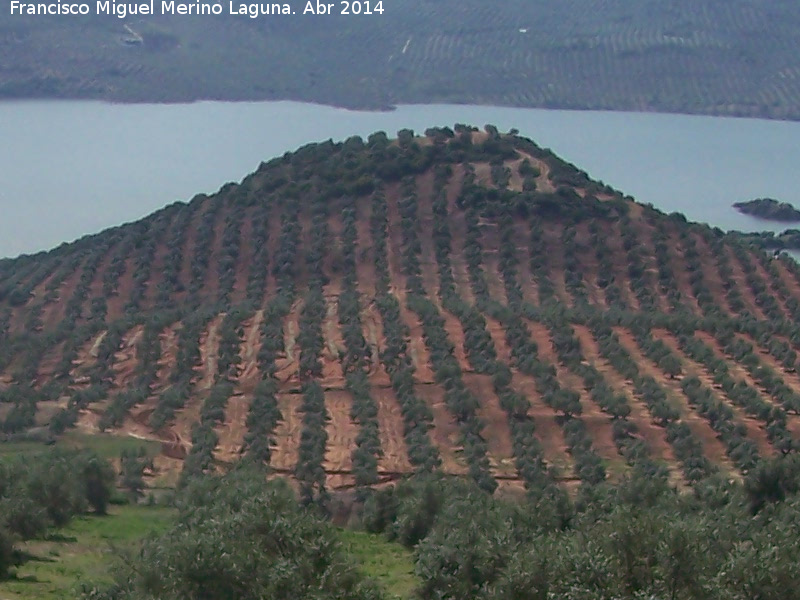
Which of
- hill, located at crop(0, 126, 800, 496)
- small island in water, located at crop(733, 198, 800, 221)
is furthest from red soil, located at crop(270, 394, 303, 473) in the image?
small island in water, located at crop(733, 198, 800, 221)

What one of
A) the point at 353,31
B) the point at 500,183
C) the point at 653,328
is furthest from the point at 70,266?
the point at 353,31

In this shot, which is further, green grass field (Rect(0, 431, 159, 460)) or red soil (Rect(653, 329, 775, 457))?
green grass field (Rect(0, 431, 159, 460))

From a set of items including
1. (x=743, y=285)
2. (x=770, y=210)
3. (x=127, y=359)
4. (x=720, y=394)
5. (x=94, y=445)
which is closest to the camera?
(x=94, y=445)

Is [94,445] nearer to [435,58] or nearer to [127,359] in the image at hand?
[127,359]

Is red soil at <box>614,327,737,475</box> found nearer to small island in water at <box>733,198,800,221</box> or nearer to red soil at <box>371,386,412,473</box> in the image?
red soil at <box>371,386,412,473</box>

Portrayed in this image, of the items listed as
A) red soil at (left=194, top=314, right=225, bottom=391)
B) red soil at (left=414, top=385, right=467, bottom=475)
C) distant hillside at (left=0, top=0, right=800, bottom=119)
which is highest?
distant hillside at (left=0, top=0, right=800, bottom=119)

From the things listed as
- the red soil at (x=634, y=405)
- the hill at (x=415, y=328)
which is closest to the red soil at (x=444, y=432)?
the hill at (x=415, y=328)

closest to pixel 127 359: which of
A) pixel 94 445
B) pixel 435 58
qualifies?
pixel 94 445
